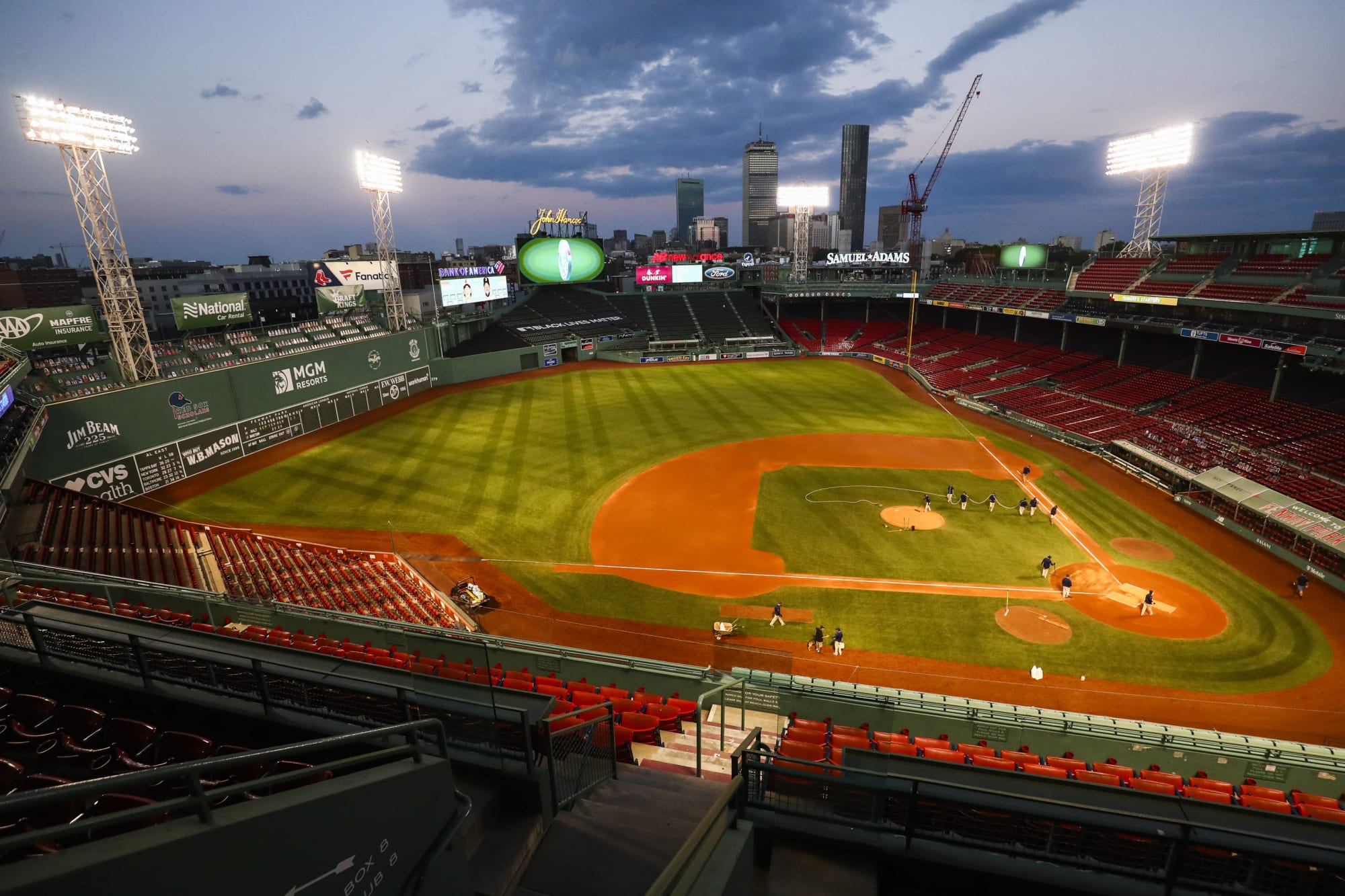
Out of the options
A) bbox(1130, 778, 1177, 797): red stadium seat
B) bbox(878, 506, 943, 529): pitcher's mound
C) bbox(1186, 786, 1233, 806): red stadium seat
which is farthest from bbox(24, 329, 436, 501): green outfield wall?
bbox(1186, 786, 1233, 806): red stadium seat

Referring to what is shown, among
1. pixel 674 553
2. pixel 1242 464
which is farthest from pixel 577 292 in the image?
pixel 1242 464

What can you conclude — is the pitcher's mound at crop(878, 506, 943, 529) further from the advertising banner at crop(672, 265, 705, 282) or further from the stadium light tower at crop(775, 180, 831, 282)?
the advertising banner at crop(672, 265, 705, 282)

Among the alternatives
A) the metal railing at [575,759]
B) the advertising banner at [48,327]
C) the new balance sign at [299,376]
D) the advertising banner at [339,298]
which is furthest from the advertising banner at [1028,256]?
the advertising banner at [48,327]

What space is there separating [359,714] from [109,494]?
30.3 meters

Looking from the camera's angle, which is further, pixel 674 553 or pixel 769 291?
pixel 769 291

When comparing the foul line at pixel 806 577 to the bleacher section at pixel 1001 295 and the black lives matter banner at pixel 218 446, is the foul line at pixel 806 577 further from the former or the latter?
the bleacher section at pixel 1001 295

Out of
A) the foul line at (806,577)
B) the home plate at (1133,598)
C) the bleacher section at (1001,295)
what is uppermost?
the bleacher section at (1001,295)

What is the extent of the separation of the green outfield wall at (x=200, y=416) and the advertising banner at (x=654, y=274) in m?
36.6

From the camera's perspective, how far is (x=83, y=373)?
28.8 metres

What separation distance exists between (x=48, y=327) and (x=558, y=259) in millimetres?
48843

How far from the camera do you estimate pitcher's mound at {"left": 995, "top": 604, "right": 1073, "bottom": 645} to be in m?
19.5

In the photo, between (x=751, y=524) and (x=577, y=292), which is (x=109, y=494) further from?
(x=577, y=292)

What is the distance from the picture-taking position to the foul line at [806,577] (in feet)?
72.5

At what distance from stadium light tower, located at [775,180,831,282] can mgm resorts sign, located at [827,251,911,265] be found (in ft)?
11.8
